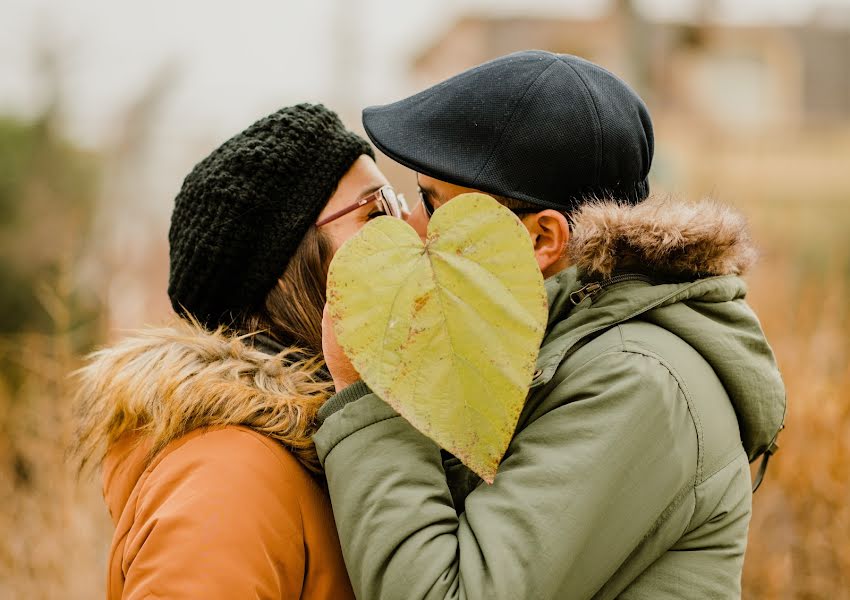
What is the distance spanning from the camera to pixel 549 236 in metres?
1.64

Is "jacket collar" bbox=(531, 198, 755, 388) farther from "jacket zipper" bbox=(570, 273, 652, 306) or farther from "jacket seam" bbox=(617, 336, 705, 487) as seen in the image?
"jacket seam" bbox=(617, 336, 705, 487)

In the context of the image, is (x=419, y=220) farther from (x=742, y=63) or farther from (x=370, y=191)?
(x=742, y=63)

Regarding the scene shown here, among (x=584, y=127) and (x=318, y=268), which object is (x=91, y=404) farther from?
(x=584, y=127)

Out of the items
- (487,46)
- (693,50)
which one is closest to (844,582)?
(693,50)

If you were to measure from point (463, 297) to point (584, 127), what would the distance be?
51 cm

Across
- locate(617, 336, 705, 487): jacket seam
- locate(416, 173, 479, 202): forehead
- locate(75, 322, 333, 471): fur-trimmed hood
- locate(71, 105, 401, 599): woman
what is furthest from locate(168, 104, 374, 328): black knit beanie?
locate(617, 336, 705, 487): jacket seam

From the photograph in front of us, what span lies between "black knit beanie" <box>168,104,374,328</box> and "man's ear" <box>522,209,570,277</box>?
1.69ft

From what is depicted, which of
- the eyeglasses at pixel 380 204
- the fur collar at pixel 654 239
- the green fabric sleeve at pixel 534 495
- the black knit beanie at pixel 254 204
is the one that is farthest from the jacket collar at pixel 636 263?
the black knit beanie at pixel 254 204

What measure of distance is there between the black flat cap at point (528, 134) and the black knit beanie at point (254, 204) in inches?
8.7

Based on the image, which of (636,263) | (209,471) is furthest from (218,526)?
(636,263)

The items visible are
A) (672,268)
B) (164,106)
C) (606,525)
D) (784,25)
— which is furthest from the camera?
(784,25)

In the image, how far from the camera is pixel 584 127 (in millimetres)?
1618

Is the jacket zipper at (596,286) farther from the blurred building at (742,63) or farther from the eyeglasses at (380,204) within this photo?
the blurred building at (742,63)

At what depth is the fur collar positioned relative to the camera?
1.53m
